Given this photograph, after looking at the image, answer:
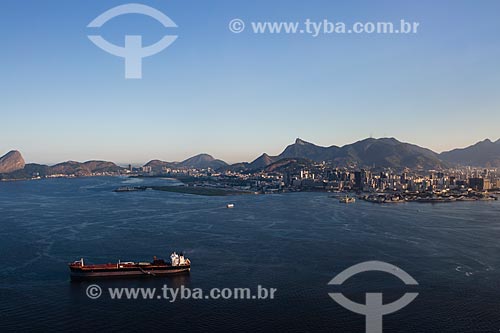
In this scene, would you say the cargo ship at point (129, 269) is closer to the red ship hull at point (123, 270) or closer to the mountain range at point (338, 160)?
the red ship hull at point (123, 270)

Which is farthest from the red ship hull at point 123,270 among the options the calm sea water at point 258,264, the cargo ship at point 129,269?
the calm sea water at point 258,264

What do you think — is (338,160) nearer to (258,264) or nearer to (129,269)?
(258,264)

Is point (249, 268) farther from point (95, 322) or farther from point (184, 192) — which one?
point (184, 192)

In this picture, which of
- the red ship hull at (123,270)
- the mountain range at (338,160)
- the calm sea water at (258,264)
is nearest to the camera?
the calm sea water at (258,264)

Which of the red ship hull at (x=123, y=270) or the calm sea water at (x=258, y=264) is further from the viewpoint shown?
the red ship hull at (x=123, y=270)

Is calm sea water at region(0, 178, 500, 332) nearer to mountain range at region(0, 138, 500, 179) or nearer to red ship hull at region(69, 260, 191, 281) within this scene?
red ship hull at region(69, 260, 191, 281)

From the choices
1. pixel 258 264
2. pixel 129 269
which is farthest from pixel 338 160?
pixel 129 269

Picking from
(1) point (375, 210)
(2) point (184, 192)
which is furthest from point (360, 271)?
(2) point (184, 192)
